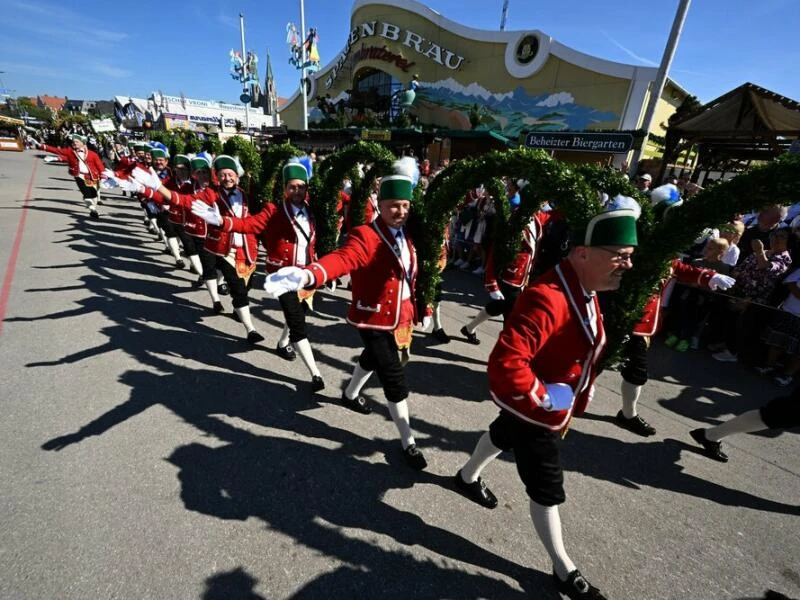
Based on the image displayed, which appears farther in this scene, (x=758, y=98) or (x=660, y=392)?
(x=758, y=98)

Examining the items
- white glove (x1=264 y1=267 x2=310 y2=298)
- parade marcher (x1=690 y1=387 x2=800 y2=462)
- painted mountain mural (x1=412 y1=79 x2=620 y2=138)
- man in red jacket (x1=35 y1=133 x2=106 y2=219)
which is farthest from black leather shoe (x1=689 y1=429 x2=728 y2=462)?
painted mountain mural (x1=412 y1=79 x2=620 y2=138)

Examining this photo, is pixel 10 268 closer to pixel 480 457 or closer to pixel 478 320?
pixel 478 320

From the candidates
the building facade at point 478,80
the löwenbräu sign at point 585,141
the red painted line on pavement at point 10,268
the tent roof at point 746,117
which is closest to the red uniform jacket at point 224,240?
the red painted line on pavement at point 10,268

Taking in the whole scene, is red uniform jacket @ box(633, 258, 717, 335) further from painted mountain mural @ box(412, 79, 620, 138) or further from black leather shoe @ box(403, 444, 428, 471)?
painted mountain mural @ box(412, 79, 620, 138)

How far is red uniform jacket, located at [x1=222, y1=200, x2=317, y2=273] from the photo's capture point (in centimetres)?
415

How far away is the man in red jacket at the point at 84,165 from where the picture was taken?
11242 mm

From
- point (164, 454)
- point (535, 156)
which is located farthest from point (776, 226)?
point (164, 454)

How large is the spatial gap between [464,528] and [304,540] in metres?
1.12

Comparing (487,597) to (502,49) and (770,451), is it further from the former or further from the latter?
(502,49)

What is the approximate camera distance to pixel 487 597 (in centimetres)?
225

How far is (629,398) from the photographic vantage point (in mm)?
3816

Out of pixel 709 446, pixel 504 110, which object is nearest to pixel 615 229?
pixel 709 446

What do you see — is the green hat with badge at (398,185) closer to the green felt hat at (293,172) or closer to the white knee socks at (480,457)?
the green felt hat at (293,172)

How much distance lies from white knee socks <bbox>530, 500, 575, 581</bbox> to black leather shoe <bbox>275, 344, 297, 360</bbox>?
138 inches
